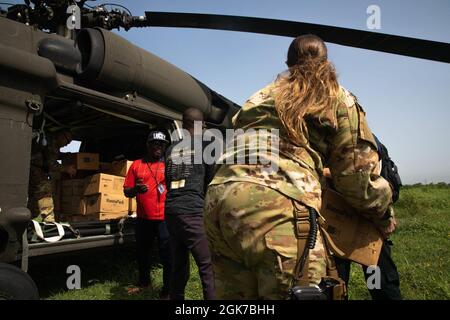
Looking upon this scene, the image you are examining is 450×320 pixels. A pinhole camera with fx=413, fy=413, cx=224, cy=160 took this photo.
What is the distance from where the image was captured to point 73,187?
5.30m

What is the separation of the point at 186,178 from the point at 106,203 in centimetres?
201

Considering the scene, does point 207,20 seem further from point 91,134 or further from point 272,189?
point 272,189

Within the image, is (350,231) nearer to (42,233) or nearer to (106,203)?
(42,233)

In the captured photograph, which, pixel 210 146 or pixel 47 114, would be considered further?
pixel 47 114

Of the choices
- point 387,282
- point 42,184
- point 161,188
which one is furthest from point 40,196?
point 387,282

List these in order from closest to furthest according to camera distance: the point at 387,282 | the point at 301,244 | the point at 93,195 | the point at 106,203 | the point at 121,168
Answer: the point at 301,244, the point at 387,282, the point at 106,203, the point at 93,195, the point at 121,168

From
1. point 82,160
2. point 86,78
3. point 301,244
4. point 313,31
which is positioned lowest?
point 301,244

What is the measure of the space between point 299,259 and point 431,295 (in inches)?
110

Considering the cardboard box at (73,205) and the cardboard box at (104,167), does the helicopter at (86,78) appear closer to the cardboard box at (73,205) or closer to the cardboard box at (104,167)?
the cardboard box at (104,167)

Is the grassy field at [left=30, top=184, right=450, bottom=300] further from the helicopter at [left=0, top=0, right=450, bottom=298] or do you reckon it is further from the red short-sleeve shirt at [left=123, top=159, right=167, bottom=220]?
the red short-sleeve shirt at [left=123, top=159, right=167, bottom=220]

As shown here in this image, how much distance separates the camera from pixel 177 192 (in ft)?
10.7

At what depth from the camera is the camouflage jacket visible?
1478 millimetres

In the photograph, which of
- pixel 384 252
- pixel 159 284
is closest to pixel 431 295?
pixel 384 252

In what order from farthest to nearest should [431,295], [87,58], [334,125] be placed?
[87,58] < [431,295] < [334,125]
